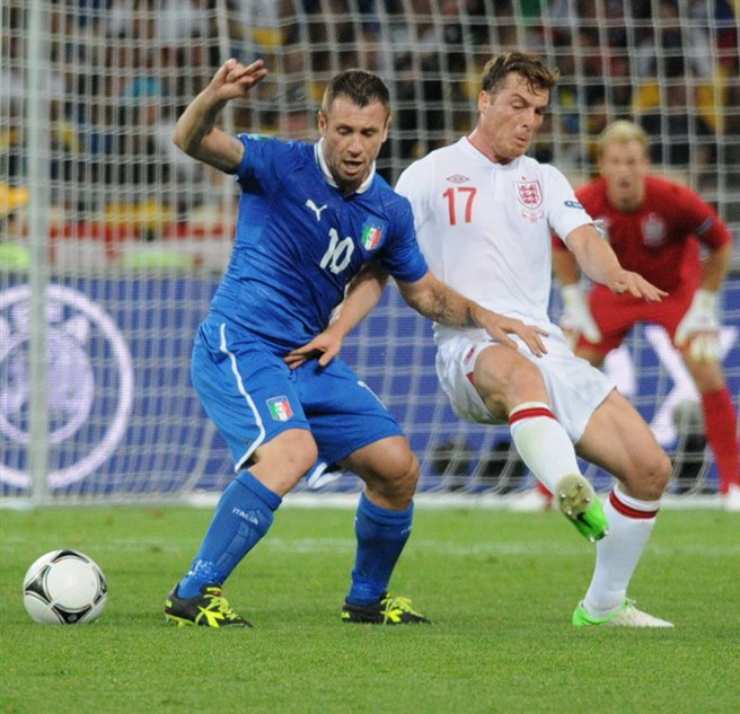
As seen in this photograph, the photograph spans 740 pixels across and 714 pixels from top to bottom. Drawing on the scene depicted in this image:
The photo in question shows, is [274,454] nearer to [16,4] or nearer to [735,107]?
[16,4]

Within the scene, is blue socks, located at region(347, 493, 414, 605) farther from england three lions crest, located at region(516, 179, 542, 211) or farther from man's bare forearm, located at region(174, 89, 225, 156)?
man's bare forearm, located at region(174, 89, 225, 156)

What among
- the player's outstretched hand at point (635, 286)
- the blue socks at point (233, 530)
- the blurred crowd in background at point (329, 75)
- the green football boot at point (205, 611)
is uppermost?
the blurred crowd in background at point (329, 75)

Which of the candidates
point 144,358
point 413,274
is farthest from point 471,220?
point 144,358

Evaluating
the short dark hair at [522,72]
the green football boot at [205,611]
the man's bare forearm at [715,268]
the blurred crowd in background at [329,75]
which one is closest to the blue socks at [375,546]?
the green football boot at [205,611]

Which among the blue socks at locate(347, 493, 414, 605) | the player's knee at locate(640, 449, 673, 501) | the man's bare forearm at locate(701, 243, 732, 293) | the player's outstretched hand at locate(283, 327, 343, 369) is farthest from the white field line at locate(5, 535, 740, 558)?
the player's outstretched hand at locate(283, 327, 343, 369)

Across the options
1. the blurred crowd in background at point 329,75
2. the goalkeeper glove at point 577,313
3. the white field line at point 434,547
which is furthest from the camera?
the blurred crowd in background at point 329,75

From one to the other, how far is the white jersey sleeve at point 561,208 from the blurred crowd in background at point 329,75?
630cm

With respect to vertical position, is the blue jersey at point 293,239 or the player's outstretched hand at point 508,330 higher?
the blue jersey at point 293,239

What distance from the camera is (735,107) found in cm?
1398

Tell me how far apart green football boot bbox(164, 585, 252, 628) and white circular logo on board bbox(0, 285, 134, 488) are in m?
6.25

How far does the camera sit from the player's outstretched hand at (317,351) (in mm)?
6371

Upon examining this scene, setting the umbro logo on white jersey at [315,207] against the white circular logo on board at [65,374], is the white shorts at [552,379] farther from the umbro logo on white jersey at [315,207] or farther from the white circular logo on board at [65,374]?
the white circular logo on board at [65,374]

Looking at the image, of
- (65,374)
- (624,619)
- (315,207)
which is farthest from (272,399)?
(65,374)

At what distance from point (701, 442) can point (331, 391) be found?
21.7 feet
